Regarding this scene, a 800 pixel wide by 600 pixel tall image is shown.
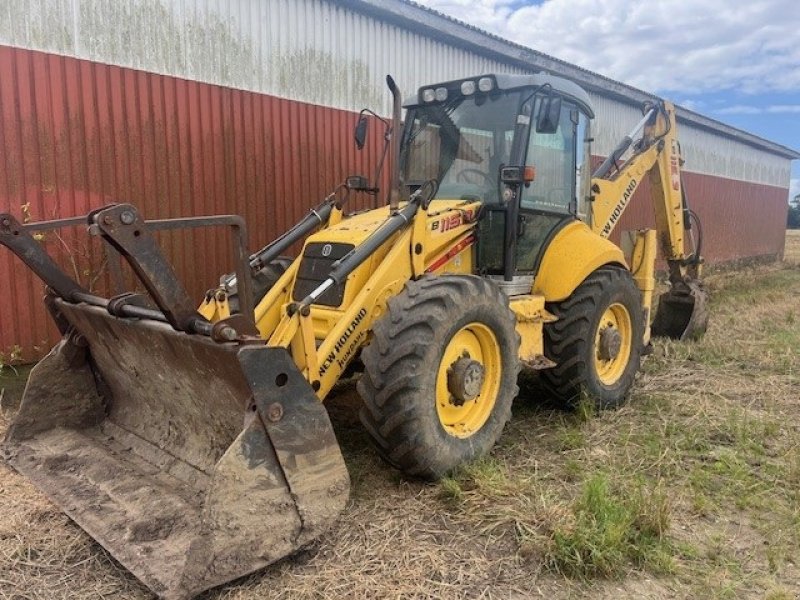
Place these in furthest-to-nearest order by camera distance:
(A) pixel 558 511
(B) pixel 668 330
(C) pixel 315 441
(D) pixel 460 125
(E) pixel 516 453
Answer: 1. (B) pixel 668 330
2. (D) pixel 460 125
3. (E) pixel 516 453
4. (A) pixel 558 511
5. (C) pixel 315 441

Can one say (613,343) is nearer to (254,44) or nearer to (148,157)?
(148,157)

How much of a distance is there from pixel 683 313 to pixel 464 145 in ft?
14.1

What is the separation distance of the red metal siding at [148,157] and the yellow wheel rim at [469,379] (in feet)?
13.0

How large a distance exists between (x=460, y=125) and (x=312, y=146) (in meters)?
3.47

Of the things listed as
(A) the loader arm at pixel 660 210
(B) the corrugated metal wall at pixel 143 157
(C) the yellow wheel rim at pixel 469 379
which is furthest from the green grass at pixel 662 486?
(B) the corrugated metal wall at pixel 143 157

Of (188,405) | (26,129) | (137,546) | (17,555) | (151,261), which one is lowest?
(17,555)

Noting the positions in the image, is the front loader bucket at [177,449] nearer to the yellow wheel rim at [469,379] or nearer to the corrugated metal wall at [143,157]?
the yellow wheel rim at [469,379]

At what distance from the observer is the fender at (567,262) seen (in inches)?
201

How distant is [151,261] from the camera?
284 cm

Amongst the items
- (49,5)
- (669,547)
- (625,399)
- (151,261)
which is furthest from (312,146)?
(669,547)

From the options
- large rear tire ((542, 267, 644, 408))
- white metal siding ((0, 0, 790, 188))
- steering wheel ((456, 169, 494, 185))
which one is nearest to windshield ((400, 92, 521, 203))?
steering wheel ((456, 169, 494, 185))

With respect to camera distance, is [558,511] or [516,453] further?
[516,453]

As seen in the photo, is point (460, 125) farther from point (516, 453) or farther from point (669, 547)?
point (669, 547)

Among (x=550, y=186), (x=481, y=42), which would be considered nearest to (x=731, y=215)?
(x=481, y=42)
